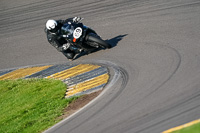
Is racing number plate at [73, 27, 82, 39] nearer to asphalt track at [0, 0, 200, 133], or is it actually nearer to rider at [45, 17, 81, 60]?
rider at [45, 17, 81, 60]

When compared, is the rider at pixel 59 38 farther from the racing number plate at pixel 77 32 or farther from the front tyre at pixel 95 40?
the front tyre at pixel 95 40

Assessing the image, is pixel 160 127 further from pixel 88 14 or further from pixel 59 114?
pixel 88 14

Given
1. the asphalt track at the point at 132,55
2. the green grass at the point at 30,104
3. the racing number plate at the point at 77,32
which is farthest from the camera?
the racing number plate at the point at 77,32

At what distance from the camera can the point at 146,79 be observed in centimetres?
1012

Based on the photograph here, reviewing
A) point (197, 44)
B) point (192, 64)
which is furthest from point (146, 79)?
point (197, 44)

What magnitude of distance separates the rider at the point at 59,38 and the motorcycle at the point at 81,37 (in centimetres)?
16

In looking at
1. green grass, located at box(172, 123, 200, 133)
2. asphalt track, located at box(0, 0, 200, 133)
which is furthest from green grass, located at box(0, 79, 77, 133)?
green grass, located at box(172, 123, 200, 133)

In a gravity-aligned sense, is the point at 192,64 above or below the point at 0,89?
above

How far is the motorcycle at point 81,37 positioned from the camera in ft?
42.4

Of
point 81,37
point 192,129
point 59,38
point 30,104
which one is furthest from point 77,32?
point 192,129

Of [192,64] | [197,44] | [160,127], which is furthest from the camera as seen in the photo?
[197,44]

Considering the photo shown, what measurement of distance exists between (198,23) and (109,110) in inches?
194

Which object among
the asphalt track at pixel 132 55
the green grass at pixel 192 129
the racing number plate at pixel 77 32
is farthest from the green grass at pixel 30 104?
the green grass at pixel 192 129

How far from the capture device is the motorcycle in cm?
1292
